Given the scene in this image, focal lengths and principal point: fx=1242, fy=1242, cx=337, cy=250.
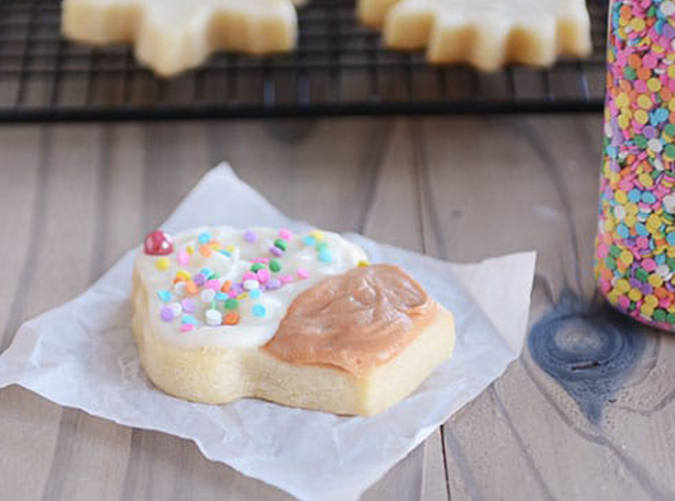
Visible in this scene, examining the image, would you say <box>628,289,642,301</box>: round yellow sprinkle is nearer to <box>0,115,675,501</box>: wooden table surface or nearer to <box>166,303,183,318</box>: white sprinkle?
<box>0,115,675,501</box>: wooden table surface

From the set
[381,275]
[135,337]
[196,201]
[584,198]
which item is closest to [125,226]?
[196,201]

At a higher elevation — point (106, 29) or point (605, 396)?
point (106, 29)

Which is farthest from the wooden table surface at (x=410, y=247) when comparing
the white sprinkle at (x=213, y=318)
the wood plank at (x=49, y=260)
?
the white sprinkle at (x=213, y=318)

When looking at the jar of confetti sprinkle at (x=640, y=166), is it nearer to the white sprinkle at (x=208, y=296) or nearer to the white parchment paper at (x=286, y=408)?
the white parchment paper at (x=286, y=408)

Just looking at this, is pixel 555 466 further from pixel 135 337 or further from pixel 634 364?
pixel 135 337

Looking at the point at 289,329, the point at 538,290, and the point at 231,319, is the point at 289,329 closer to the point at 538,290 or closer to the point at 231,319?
the point at 231,319

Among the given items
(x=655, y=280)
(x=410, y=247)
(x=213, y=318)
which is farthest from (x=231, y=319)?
(x=655, y=280)
